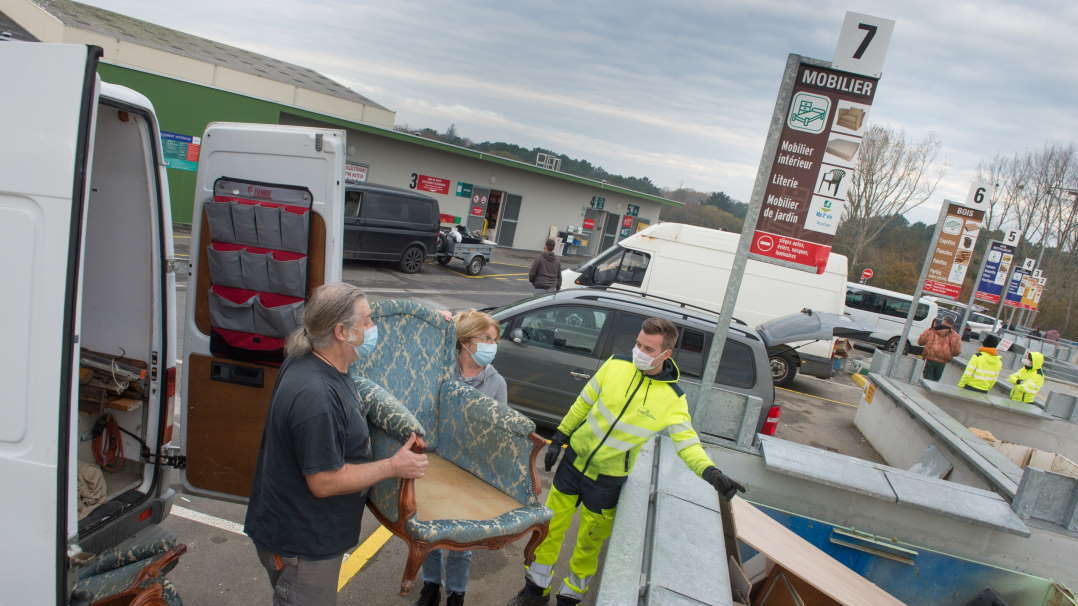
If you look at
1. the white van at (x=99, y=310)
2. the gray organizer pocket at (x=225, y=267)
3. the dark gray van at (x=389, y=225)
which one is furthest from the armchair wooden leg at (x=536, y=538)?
the dark gray van at (x=389, y=225)

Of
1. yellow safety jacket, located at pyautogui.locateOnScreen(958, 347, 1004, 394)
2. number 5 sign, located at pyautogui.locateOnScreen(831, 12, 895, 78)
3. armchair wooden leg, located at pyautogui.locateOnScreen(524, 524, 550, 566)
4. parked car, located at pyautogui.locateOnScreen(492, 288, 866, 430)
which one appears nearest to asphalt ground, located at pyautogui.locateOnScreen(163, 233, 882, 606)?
armchair wooden leg, located at pyautogui.locateOnScreen(524, 524, 550, 566)

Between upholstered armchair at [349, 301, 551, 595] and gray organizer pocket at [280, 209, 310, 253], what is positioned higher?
gray organizer pocket at [280, 209, 310, 253]

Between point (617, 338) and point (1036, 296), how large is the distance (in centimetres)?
2583

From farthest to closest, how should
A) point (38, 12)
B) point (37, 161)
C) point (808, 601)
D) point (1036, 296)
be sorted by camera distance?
point (1036, 296)
point (38, 12)
point (808, 601)
point (37, 161)

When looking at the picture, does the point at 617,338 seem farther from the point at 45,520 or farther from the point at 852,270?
the point at 852,270

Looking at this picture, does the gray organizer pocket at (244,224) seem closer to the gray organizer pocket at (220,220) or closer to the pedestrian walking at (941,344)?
the gray organizer pocket at (220,220)

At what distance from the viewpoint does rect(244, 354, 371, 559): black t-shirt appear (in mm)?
2217

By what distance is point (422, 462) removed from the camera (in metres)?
2.42

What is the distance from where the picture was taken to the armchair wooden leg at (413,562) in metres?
2.46

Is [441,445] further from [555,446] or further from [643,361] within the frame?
[643,361]

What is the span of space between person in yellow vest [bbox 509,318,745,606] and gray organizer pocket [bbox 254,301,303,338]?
171 centimetres

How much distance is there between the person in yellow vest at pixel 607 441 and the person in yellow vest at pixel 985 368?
7.99 m

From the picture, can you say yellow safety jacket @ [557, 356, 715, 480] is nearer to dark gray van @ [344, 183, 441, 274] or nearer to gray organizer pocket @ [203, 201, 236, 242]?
gray organizer pocket @ [203, 201, 236, 242]

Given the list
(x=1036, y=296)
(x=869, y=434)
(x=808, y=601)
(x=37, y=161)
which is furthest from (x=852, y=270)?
(x=37, y=161)
